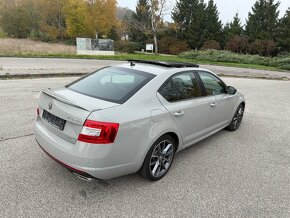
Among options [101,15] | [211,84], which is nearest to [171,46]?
[101,15]

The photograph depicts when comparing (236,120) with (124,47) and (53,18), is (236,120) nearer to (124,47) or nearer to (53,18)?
(124,47)

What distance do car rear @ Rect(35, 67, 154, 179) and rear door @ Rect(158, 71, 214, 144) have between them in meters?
0.36

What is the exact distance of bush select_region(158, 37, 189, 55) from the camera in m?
44.5

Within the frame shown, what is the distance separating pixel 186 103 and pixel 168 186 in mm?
1189

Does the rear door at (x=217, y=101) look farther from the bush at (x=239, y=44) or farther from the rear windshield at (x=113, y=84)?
the bush at (x=239, y=44)

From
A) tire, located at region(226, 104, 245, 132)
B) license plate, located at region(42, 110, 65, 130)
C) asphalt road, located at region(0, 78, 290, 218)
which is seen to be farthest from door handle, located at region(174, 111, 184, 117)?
tire, located at region(226, 104, 245, 132)

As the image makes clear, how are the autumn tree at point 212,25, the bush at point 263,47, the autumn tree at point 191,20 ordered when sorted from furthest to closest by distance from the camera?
1. the autumn tree at point 191,20
2. the autumn tree at point 212,25
3. the bush at point 263,47

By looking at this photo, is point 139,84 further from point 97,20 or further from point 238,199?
point 97,20

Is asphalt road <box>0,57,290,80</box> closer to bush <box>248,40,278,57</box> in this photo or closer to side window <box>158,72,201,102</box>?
side window <box>158,72,201,102</box>

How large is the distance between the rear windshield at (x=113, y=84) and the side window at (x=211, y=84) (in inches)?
48.7

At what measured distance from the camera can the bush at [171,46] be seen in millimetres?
44506

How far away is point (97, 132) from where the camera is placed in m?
2.43

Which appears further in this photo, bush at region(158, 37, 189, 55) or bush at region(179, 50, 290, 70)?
bush at region(158, 37, 189, 55)

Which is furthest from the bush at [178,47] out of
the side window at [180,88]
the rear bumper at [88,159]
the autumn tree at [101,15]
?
the rear bumper at [88,159]
